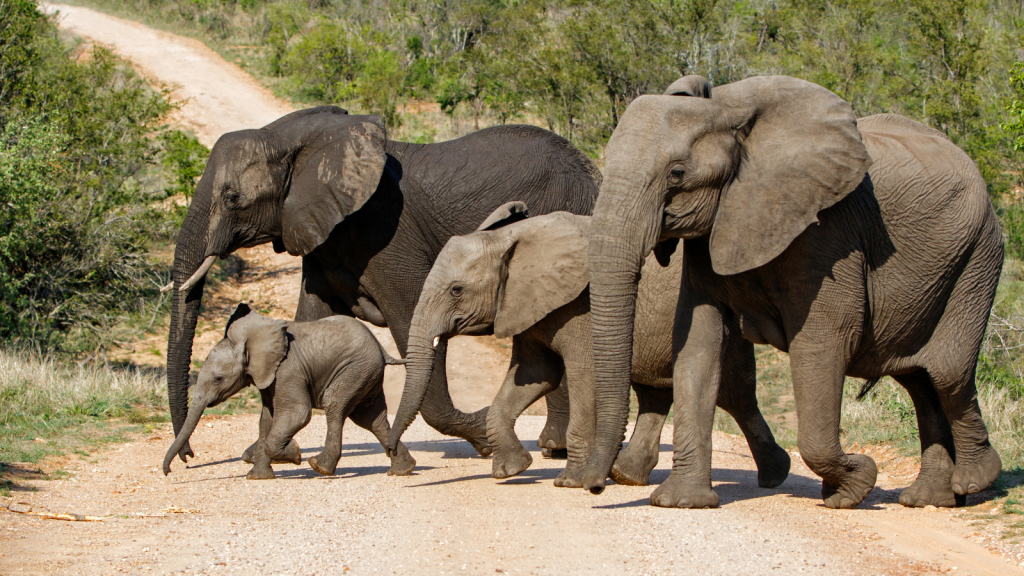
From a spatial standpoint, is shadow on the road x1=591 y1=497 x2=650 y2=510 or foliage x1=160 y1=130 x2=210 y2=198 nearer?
shadow on the road x1=591 y1=497 x2=650 y2=510

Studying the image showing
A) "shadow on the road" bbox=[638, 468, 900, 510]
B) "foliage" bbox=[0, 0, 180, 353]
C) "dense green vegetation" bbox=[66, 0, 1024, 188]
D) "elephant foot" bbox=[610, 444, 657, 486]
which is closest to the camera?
"shadow on the road" bbox=[638, 468, 900, 510]

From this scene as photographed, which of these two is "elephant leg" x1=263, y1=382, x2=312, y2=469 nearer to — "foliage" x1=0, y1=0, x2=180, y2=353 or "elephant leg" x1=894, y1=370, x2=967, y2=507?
"elephant leg" x1=894, y1=370, x2=967, y2=507

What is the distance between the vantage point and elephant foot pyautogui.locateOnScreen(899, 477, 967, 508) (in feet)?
22.6

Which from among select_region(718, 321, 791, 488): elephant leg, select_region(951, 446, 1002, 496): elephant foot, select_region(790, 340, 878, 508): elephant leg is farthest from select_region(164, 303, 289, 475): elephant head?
select_region(951, 446, 1002, 496): elephant foot

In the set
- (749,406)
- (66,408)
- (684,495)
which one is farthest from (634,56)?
(684,495)

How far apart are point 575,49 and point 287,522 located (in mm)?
19648

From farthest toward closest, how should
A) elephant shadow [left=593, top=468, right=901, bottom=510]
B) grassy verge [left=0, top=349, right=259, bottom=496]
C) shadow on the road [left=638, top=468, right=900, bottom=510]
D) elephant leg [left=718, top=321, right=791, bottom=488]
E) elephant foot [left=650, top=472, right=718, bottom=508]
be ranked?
grassy verge [left=0, top=349, right=259, bottom=496], elephant leg [left=718, top=321, right=791, bottom=488], shadow on the road [left=638, top=468, right=900, bottom=510], elephant shadow [left=593, top=468, right=901, bottom=510], elephant foot [left=650, top=472, right=718, bottom=508]

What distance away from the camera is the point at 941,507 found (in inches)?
271

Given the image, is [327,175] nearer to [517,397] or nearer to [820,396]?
[517,397]

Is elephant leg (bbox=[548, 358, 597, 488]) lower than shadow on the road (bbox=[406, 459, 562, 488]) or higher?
higher

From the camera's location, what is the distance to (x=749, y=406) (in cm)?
758

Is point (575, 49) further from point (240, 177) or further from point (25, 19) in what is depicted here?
point (240, 177)

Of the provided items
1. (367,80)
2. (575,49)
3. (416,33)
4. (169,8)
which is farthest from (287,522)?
(169,8)

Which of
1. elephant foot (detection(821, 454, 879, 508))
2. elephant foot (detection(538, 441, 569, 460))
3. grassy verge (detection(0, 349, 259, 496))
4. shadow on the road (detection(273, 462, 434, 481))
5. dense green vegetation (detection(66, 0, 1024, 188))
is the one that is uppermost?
dense green vegetation (detection(66, 0, 1024, 188))
